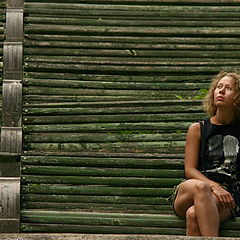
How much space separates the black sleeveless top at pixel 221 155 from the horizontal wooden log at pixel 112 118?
0.94 m

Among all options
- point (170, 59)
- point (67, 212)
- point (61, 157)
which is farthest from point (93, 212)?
point (170, 59)

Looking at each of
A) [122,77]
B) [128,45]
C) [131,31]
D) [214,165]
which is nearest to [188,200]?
[214,165]

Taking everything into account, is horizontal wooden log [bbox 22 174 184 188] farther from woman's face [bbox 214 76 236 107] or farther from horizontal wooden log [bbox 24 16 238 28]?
horizontal wooden log [bbox 24 16 238 28]

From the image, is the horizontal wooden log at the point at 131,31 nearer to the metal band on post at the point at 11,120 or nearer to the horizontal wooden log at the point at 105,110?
the metal band on post at the point at 11,120

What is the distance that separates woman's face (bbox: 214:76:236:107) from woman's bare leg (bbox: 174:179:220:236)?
75 centimetres

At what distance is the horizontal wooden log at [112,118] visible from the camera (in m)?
6.29

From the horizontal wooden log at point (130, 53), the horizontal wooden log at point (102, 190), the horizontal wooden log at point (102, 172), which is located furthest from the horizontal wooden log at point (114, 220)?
the horizontal wooden log at point (130, 53)

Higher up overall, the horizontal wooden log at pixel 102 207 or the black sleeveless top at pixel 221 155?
the black sleeveless top at pixel 221 155

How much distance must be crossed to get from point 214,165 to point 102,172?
34.2 inches

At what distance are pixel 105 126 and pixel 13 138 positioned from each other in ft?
2.33

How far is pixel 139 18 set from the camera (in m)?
7.55

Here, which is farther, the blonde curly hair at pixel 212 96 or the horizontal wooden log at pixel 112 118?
the horizontal wooden log at pixel 112 118

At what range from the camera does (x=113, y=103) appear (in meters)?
6.43

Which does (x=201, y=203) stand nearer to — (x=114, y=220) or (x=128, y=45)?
(x=114, y=220)
